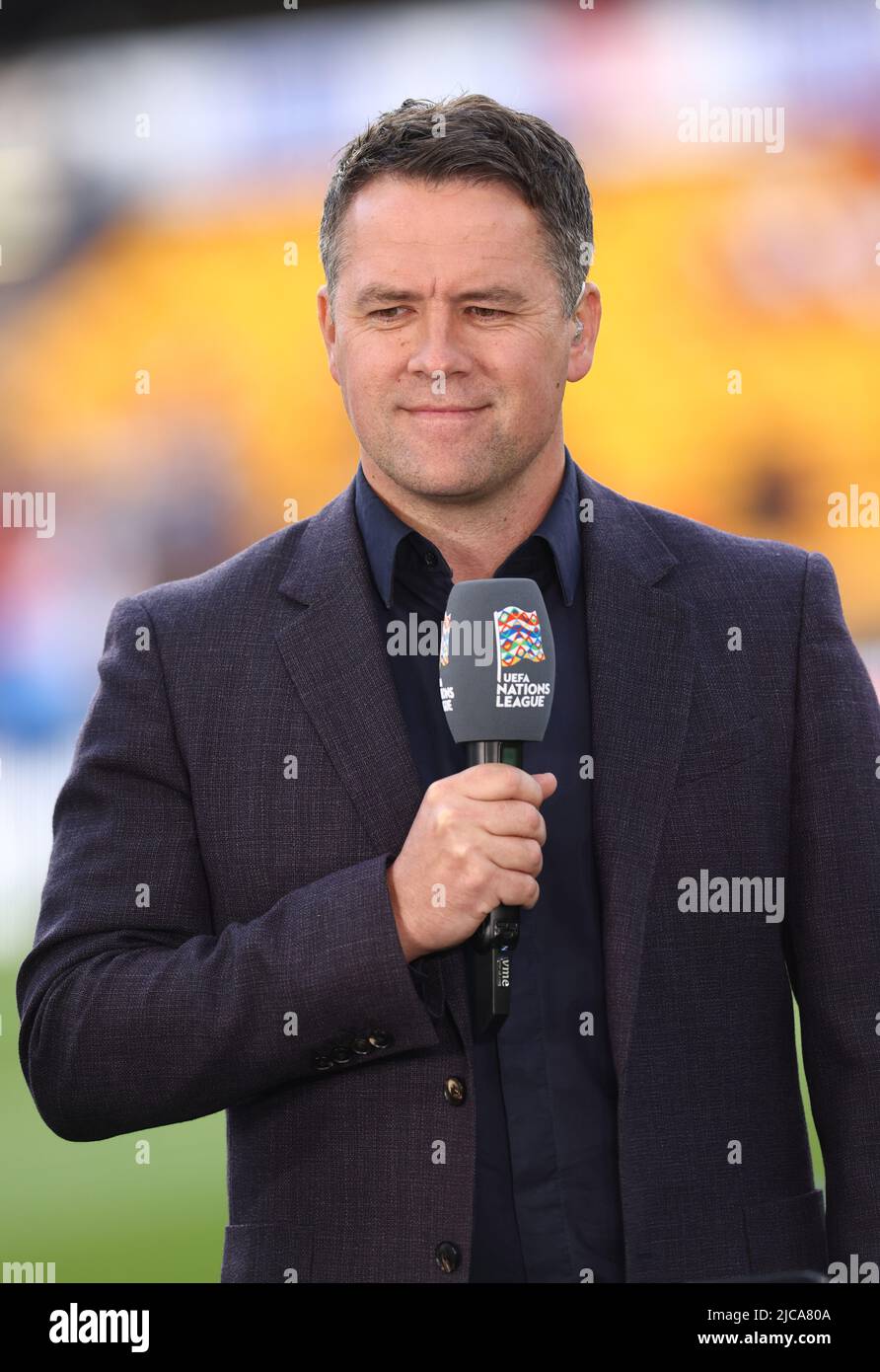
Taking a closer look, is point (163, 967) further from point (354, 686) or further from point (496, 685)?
point (496, 685)

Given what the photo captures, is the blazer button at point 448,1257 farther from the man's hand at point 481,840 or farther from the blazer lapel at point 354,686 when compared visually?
the man's hand at point 481,840

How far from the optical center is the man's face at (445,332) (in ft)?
5.99

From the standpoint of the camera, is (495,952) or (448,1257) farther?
(448,1257)

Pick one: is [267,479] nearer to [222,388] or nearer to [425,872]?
[222,388]

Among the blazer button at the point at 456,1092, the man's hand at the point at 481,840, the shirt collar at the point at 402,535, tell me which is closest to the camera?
the man's hand at the point at 481,840

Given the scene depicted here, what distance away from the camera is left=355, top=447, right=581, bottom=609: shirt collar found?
1954mm

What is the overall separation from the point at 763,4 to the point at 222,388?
2.70 meters

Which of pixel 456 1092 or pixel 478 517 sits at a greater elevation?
pixel 478 517

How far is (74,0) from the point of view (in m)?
6.52

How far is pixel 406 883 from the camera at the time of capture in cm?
158

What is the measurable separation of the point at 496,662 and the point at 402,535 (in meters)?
0.47

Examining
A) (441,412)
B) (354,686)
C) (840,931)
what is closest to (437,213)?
(441,412)

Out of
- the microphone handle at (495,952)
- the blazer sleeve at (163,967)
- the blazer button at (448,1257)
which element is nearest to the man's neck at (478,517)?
the blazer sleeve at (163,967)

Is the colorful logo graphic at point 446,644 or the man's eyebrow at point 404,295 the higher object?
the man's eyebrow at point 404,295
